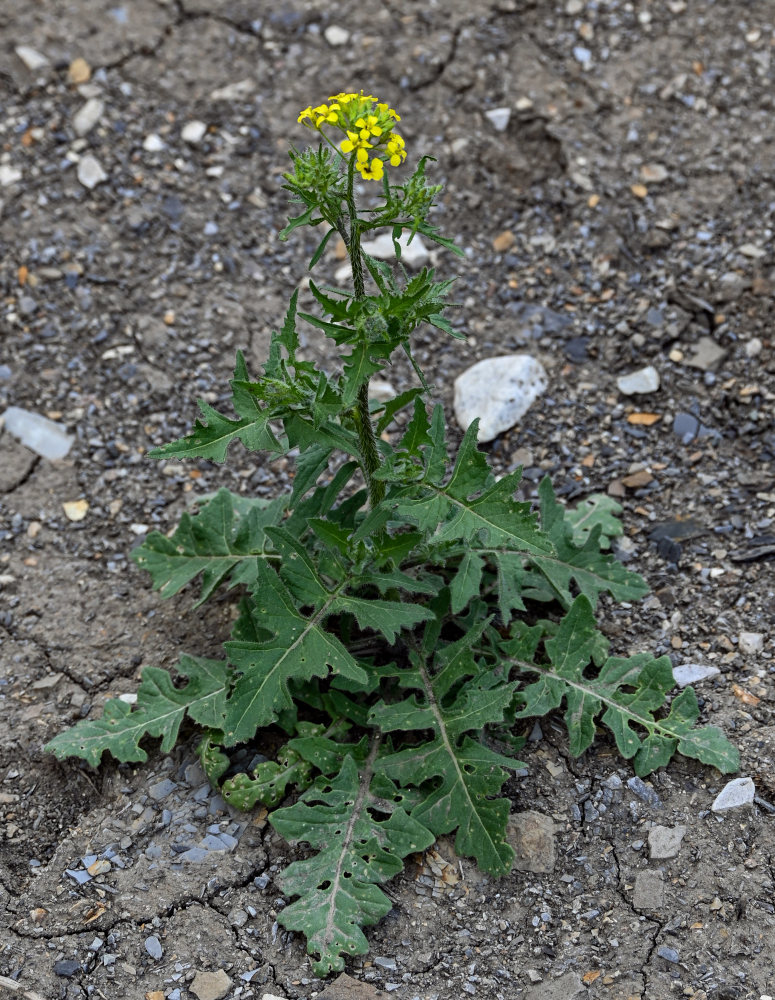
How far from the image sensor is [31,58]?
549 centimetres

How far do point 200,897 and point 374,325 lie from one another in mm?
1756

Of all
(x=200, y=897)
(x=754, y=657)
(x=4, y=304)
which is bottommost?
(x=200, y=897)

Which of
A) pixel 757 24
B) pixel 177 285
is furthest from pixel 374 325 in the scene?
pixel 757 24

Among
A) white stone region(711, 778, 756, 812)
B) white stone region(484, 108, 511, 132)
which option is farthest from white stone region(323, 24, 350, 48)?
white stone region(711, 778, 756, 812)

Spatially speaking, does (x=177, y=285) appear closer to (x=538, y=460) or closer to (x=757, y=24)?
(x=538, y=460)

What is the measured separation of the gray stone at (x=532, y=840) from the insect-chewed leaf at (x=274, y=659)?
0.74 meters

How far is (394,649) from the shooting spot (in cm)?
354

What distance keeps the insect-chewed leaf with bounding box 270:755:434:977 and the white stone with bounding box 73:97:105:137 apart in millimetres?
3711

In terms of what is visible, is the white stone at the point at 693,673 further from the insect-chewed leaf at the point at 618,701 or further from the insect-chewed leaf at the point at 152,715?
the insect-chewed leaf at the point at 152,715

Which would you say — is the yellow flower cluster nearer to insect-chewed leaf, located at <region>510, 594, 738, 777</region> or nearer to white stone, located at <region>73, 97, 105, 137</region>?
insect-chewed leaf, located at <region>510, 594, 738, 777</region>

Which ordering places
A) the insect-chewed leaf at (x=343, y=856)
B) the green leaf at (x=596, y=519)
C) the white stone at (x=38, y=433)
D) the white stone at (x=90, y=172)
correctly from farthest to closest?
the white stone at (x=90, y=172) → the white stone at (x=38, y=433) → the green leaf at (x=596, y=519) → the insect-chewed leaf at (x=343, y=856)

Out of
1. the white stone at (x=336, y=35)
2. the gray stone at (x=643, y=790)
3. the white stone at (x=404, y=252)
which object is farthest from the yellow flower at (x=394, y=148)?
the white stone at (x=336, y=35)

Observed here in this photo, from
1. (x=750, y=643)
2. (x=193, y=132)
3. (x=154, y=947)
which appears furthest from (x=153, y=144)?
(x=154, y=947)

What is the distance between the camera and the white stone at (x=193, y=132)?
5352mm
